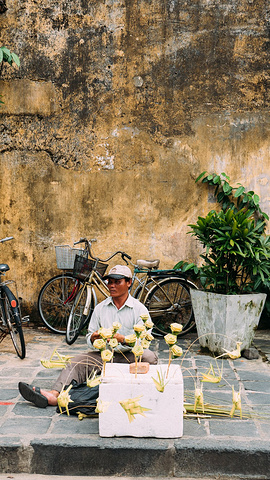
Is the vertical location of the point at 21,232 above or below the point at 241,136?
below

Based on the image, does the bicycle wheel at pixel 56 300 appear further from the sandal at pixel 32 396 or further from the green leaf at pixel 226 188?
the sandal at pixel 32 396

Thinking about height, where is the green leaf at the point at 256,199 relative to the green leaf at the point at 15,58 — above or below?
below

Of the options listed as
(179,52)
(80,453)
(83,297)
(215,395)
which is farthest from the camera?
(179,52)

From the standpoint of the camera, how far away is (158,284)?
6.83m

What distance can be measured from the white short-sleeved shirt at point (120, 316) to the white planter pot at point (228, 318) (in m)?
1.52

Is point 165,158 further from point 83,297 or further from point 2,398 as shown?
point 2,398

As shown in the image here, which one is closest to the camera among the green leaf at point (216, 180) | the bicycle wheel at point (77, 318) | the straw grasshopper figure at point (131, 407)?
the straw grasshopper figure at point (131, 407)

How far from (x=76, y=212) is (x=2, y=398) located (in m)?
3.33

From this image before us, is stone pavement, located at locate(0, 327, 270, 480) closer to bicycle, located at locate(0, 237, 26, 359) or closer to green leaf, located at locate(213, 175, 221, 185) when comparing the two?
bicycle, located at locate(0, 237, 26, 359)

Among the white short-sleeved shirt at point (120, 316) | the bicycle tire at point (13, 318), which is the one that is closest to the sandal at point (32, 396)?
the white short-sleeved shirt at point (120, 316)

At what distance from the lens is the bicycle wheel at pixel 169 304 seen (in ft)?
22.5

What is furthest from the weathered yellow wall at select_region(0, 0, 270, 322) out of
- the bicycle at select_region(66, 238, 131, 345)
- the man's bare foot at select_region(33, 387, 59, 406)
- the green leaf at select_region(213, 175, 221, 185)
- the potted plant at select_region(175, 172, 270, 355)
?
the man's bare foot at select_region(33, 387, 59, 406)

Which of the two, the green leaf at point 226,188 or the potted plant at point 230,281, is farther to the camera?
the green leaf at point 226,188

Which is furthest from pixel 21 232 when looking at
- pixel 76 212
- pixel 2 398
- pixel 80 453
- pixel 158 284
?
pixel 80 453
